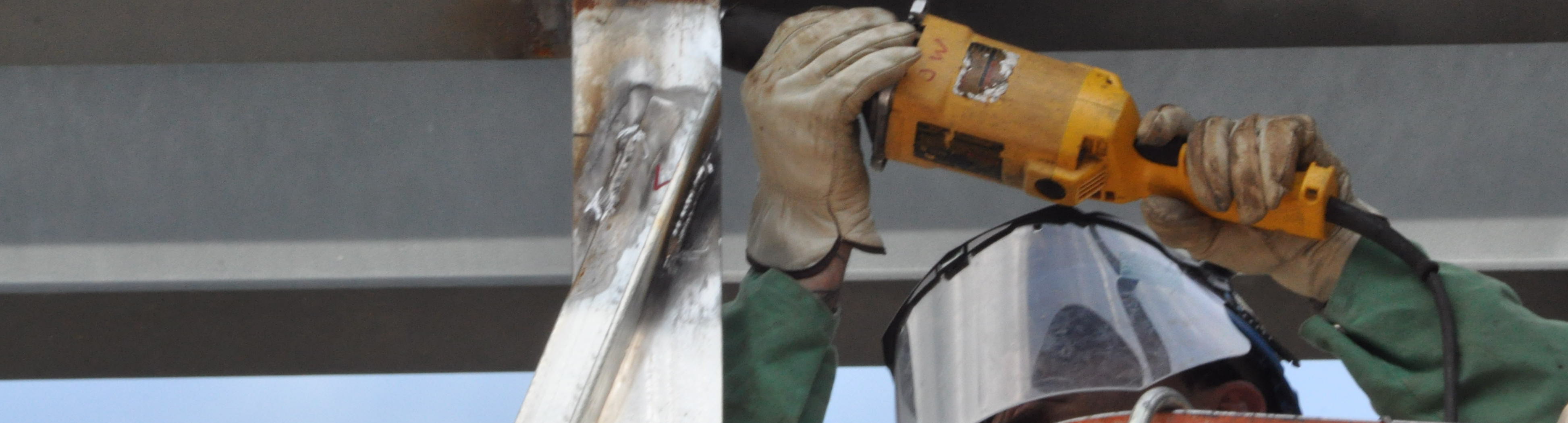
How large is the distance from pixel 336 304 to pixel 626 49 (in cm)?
77

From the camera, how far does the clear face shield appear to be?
1.49 meters

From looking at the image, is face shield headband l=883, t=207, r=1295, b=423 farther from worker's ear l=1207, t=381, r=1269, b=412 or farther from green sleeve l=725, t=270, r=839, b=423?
green sleeve l=725, t=270, r=839, b=423

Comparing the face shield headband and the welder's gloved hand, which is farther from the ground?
the welder's gloved hand

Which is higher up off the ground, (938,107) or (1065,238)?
(938,107)

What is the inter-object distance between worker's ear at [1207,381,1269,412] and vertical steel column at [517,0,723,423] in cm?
67

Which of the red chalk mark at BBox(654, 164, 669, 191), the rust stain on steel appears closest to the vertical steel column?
the red chalk mark at BBox(654, 164, 669, 191)

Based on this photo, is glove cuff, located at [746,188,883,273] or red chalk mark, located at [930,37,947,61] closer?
red chalk mark, located at [930,37,947,61]

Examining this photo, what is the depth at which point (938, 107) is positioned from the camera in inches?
51.1

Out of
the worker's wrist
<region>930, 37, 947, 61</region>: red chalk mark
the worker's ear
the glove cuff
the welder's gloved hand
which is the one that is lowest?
the worker's ear

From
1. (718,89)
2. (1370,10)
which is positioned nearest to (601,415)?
(718,89)

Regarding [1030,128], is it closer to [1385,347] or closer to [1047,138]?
[1047,138]

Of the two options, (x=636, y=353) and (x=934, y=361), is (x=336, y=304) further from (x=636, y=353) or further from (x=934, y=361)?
(x=636, y=353)

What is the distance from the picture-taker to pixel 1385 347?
4.56ft

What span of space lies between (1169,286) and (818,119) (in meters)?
0.49
